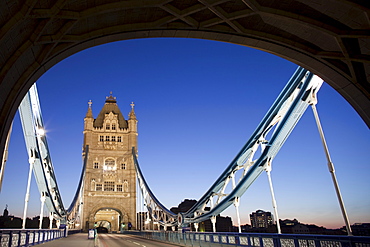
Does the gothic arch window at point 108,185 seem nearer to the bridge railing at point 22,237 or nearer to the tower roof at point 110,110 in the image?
the tower roof at point 110,110

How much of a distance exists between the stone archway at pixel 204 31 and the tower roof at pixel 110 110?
62656 mm

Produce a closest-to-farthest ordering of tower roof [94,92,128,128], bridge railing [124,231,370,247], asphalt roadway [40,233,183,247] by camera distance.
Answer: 1. bridge railing [124,231,370,247]
2. asphalt roadway [40,233,183,247]
3. tower roof [94,92,128,128]

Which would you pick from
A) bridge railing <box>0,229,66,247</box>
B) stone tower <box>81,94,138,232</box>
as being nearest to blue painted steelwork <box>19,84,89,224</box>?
bridge railing <box>0,229,66,247</box>

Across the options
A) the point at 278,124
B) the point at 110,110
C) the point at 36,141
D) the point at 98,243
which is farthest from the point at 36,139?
the point at 110,110

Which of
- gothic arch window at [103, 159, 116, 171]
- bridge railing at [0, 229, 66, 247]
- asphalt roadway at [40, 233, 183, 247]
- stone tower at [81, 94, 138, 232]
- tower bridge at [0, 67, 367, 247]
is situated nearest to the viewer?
bridge railing at [0, 229, 66, 247]

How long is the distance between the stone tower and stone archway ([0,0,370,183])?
5578 centimetres

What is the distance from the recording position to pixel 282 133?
1795cm

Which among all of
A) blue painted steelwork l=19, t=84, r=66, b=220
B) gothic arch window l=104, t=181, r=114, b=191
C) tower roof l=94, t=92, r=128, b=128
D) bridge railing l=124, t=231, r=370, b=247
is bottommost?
bridge railing l=124, t=231, r=370, b=247

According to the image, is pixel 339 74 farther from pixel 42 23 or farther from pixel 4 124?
pixel 4 124

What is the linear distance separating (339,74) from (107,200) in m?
58.3

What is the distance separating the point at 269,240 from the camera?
11180 millimetres

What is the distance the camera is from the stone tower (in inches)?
2431

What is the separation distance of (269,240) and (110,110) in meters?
67.4

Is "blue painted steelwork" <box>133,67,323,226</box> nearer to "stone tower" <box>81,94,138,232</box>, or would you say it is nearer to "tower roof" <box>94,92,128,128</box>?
"stone tower" <box>81,94,138,232</box>
